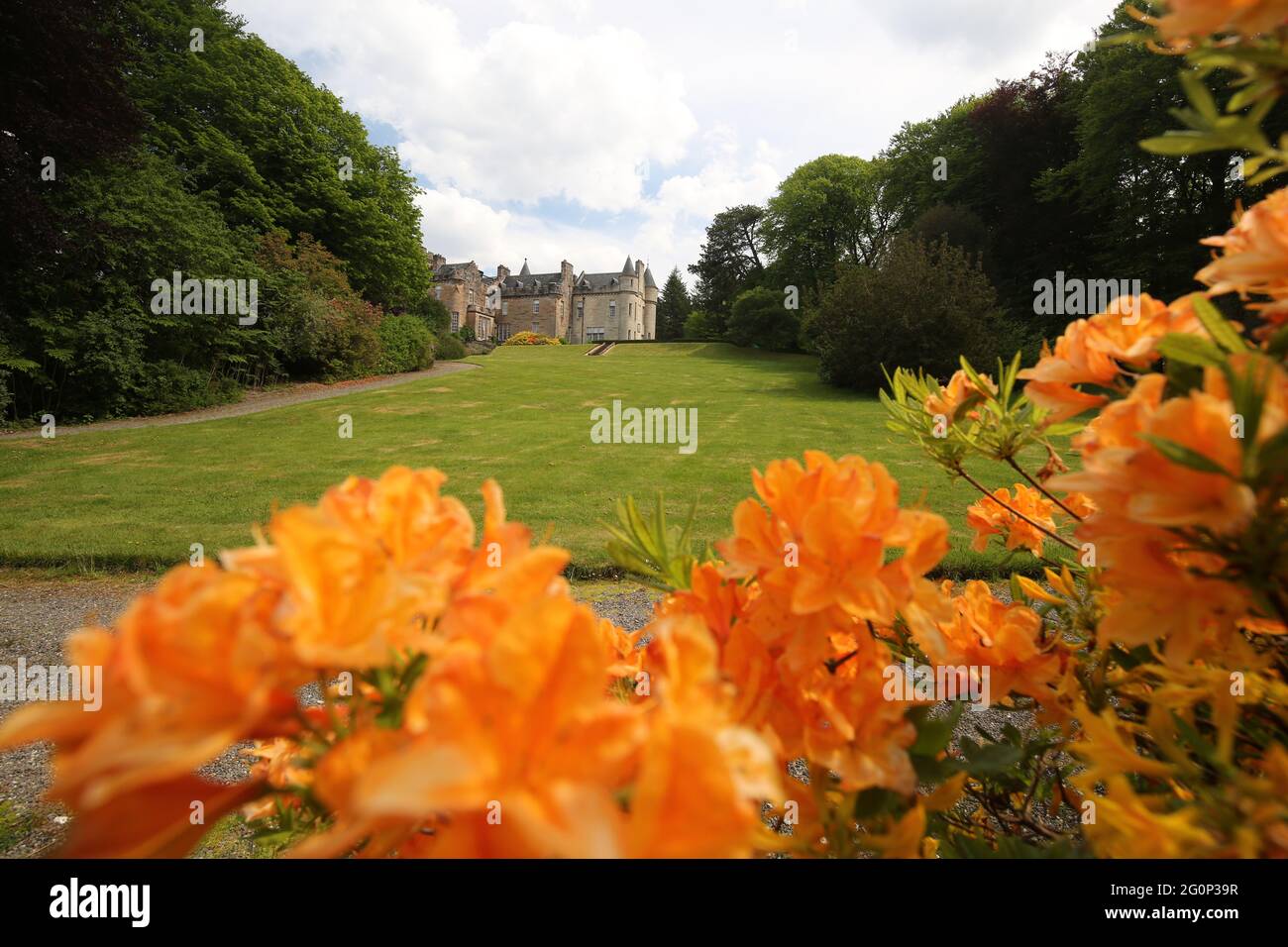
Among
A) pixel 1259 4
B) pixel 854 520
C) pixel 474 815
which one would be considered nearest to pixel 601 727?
pixel 474 815

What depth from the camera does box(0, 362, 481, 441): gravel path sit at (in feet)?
44.8

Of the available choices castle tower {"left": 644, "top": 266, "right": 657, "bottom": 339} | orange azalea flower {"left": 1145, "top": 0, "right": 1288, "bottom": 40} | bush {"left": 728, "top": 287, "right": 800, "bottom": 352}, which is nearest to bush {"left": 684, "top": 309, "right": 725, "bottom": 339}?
bush {"left": 728, "top": 287, "right": 800, "bottom": 352}

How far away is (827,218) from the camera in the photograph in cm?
4275

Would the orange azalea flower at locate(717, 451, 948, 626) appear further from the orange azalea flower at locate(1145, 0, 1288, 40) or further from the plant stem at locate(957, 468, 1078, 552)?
the plant stem at locate(957, 468, 1078, 552)

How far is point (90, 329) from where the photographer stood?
1389cm

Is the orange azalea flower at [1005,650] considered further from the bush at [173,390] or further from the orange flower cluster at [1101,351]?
the bush at [173,390]

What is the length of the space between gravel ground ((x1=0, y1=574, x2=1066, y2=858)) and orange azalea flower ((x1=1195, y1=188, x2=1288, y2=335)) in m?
1.37

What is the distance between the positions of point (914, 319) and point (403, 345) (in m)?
19.8

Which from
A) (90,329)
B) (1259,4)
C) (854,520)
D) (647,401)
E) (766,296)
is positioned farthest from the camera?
(766,296)

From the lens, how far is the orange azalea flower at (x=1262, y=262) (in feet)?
1.91

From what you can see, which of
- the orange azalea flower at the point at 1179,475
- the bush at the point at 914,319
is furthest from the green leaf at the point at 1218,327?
the bush at the point at 914,319

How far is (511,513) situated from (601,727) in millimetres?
6959

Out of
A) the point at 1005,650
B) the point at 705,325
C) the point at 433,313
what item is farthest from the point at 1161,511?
the point at 705,325
